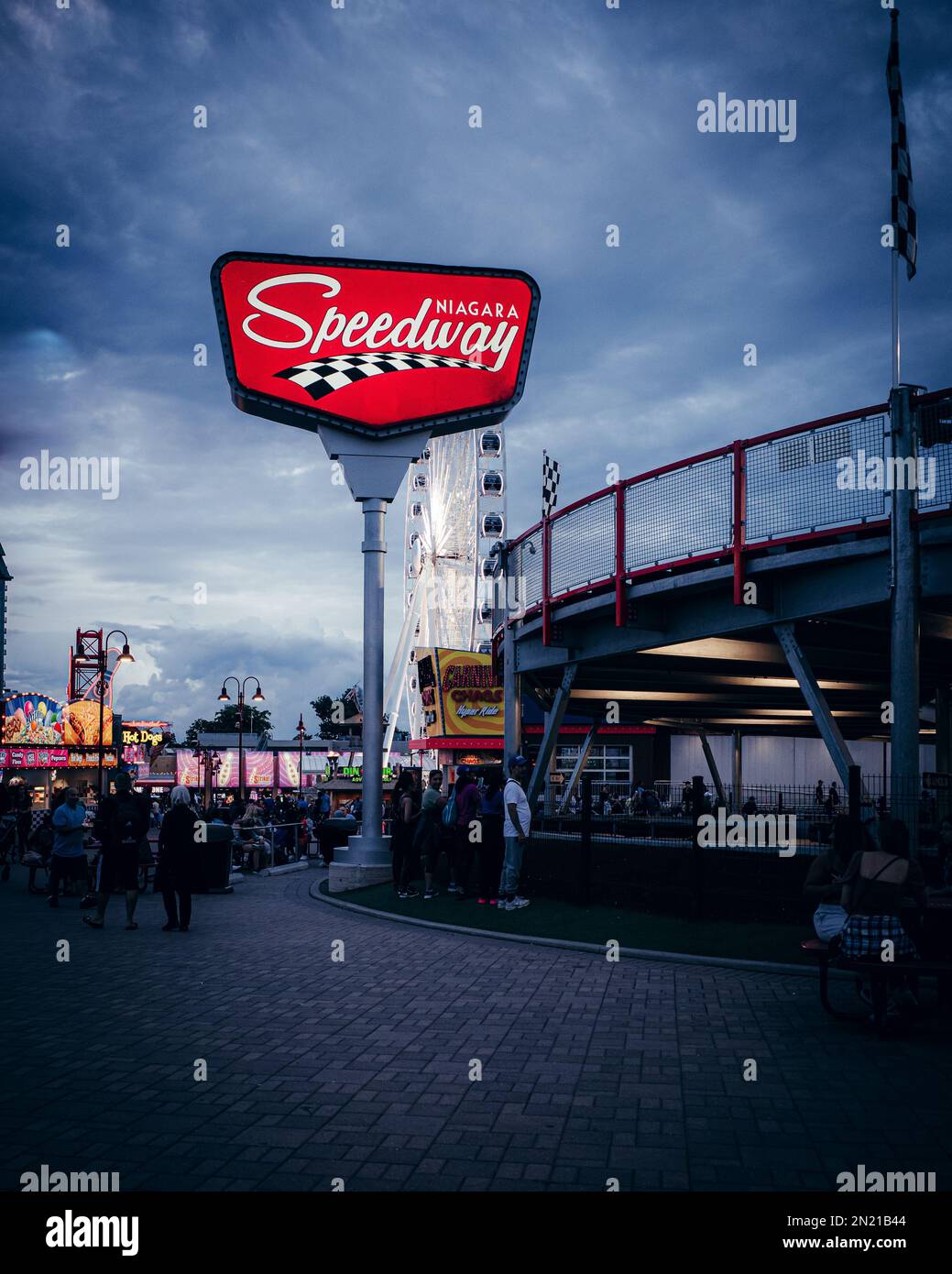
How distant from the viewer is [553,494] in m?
34.7

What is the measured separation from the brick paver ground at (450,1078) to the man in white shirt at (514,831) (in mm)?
2980

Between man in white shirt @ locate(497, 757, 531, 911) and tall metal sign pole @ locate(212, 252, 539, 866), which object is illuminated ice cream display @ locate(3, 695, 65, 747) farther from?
man in white shirt @ locate(497, 757, 531, 911)

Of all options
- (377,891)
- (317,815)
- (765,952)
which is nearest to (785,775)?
(317,815)

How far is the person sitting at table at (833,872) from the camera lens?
833 centimetres

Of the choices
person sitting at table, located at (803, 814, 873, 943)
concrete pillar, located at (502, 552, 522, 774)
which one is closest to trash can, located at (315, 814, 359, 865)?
concrete pillar, located at (502, 552, 522, 774)

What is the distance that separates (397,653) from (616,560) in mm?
44752

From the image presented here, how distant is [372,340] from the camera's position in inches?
803

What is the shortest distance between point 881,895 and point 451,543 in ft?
174

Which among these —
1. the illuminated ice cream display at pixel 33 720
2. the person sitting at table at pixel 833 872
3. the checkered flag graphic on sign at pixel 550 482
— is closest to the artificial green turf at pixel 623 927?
the person sitting at table at pixel 833 872

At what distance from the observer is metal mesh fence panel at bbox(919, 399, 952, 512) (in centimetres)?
1089

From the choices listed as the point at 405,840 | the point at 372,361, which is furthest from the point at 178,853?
the point at 372,361

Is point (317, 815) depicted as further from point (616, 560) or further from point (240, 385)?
point (616, 560)

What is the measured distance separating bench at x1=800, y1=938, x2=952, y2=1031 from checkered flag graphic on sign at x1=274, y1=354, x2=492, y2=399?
14491 mm

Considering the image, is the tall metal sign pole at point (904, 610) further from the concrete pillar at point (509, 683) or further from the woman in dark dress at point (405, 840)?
the concrete pillar at point (509, 683)
